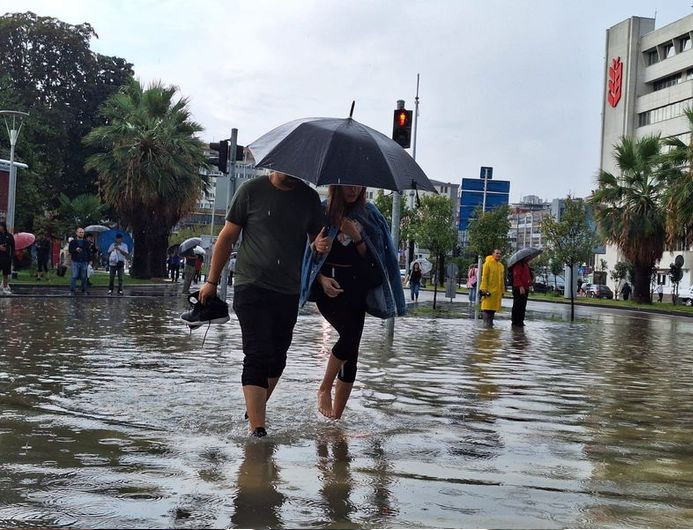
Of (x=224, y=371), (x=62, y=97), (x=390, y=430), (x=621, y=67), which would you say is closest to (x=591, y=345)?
(x=224, y=371)

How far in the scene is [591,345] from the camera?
1552 centimetres

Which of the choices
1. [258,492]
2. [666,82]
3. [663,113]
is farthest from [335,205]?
[666,82]

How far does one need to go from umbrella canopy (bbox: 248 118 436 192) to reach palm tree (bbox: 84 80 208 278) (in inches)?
1276

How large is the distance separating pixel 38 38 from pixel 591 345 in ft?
152

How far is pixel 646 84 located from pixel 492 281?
64467 millimetres

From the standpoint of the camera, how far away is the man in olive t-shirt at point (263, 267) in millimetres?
5570

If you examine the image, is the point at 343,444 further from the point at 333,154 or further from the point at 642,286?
Result: the point at 642,286

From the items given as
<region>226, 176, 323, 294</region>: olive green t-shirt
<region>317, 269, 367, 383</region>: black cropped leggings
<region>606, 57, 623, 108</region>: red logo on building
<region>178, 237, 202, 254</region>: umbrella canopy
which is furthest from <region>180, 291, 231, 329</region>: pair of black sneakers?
<region>606, 57, 623, 108</region>: red logo on building

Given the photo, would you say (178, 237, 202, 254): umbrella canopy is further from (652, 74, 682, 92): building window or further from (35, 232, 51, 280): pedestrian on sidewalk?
(652, 74, 682, 92): building window

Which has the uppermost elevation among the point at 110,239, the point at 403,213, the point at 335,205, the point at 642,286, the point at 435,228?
the point at 403,213

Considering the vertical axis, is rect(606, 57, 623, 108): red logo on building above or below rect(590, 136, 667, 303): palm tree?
above

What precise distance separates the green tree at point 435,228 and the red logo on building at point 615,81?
60.5 feet

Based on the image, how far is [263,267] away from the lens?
5.62 meters

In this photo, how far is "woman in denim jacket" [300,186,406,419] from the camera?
20.0ft
